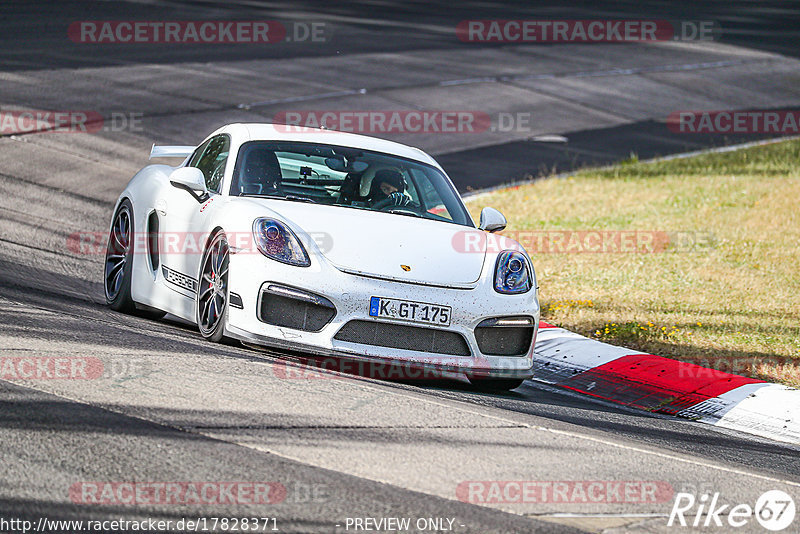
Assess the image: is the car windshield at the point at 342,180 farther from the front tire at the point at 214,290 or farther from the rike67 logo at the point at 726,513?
the rike67 logo at the point at 726,513

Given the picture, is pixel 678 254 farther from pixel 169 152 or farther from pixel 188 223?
pixel 188 223

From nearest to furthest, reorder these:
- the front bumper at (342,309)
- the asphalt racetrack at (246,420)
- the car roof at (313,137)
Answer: the asphalt racetrack at (246,420) < the front bumper at (342,309) < the car roof at (313,137)

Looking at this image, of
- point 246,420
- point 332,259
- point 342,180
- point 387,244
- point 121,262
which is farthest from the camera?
point 121,262

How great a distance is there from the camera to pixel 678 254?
1150 centimetres

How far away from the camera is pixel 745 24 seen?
117ft

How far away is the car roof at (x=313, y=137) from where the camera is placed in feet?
25.2

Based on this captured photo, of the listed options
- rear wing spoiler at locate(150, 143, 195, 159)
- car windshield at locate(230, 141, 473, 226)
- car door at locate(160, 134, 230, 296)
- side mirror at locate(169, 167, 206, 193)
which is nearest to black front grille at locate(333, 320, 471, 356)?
car windshield at locate(230, 141, 473, 226)

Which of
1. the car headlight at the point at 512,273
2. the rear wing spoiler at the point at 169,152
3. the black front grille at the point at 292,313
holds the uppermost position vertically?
the rear wing spoiler at the point at 169,152

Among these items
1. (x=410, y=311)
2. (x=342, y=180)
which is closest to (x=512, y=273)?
(x=410, y=311)

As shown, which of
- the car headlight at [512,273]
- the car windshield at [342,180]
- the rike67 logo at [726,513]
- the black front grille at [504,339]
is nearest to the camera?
the rike67 logo at [726,513]

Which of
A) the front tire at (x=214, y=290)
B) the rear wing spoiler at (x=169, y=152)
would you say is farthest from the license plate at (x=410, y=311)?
the rear wing spoiler at (x=169, y=152)

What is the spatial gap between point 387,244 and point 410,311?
0.50 metres

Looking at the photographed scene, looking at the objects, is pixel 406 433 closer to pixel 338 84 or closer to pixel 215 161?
pixel 215 161

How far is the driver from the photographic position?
742cm
